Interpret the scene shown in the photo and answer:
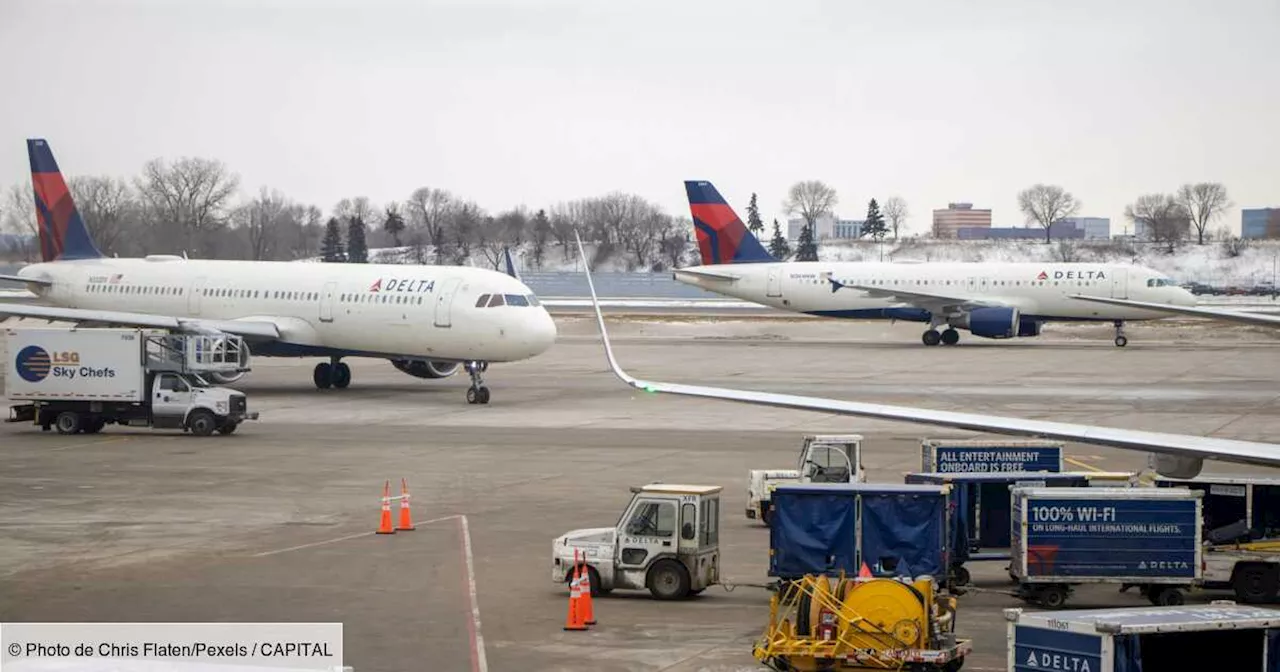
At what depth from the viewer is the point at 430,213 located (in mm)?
132875

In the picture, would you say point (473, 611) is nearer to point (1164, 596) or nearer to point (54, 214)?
point (1164, 596)

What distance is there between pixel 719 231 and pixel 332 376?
119 ft

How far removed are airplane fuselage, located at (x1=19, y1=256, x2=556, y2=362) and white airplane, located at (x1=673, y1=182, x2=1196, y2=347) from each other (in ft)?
112

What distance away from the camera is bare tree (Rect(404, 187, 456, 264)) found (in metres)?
130

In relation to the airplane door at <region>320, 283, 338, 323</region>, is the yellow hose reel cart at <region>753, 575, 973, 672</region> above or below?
below

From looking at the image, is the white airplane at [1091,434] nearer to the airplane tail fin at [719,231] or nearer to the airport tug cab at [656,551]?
the airport tug cab at [656,551]

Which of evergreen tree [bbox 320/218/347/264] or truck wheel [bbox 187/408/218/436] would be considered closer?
truck wheel [bbox 187/408/218/436]

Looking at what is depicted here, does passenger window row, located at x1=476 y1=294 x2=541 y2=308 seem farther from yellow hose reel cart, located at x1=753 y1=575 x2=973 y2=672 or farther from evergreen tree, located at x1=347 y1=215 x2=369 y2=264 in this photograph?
evergreen tree, located at x1=347 y1=215 x2=369 y2=264

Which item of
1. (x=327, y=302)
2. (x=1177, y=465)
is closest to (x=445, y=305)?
(x=327, y=302)

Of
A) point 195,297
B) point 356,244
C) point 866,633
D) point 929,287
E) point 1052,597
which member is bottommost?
point 1052,597

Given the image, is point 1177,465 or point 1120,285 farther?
point 1120,285

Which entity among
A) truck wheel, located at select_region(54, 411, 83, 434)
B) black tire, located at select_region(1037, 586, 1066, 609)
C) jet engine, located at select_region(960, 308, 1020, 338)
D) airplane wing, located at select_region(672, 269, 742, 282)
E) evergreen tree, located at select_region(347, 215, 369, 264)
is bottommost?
black tire, located at select_region(1037, 586, 1066, 609)

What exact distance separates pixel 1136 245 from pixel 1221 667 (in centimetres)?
18750

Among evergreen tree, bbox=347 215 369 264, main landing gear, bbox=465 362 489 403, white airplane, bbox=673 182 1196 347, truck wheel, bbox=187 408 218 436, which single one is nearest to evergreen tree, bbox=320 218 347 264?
evergreen tree, bbox=347 215 369 264
